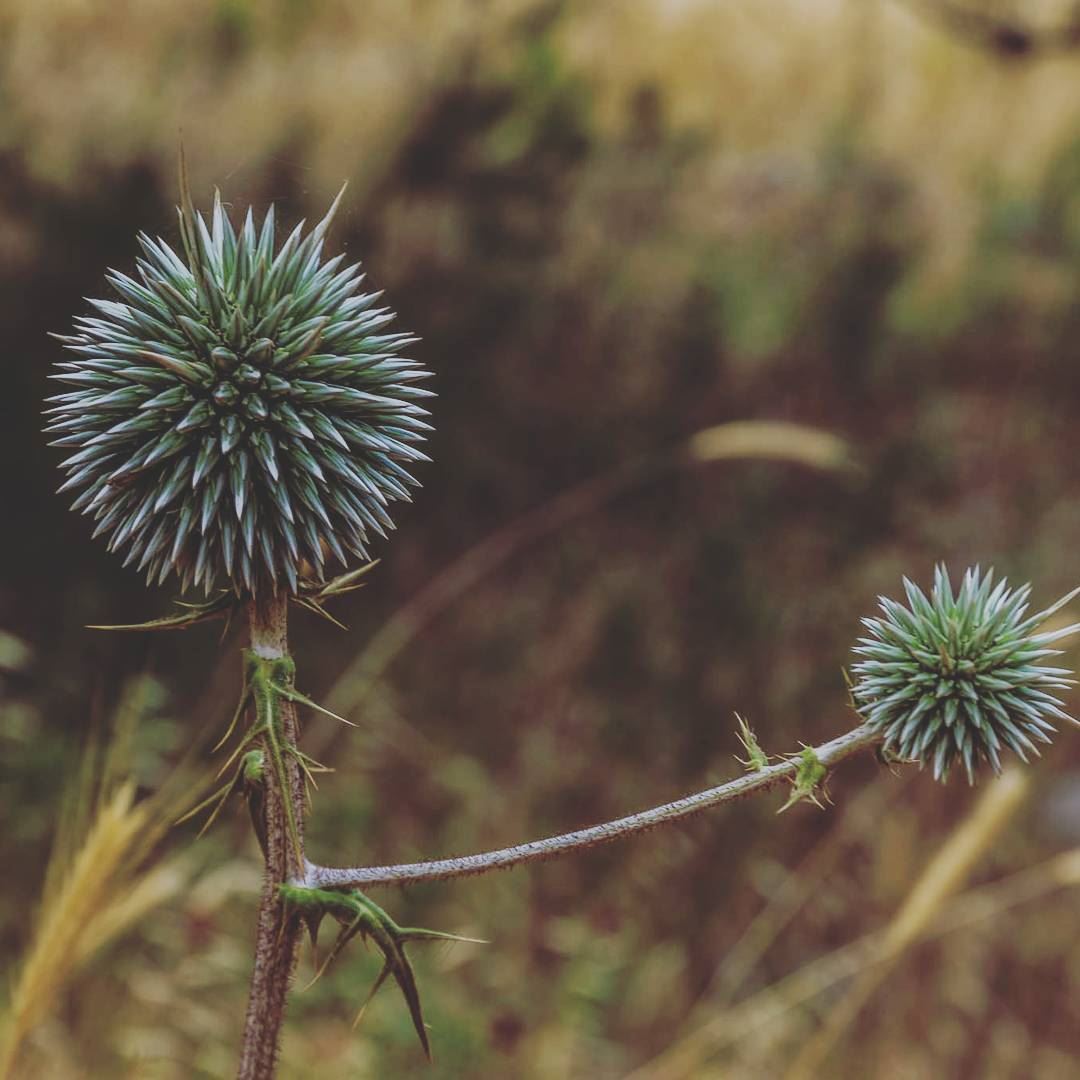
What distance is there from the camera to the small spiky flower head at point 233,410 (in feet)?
3.34

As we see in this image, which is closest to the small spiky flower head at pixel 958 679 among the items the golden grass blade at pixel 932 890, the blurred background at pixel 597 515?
the golden grass blade at pixel 932 890

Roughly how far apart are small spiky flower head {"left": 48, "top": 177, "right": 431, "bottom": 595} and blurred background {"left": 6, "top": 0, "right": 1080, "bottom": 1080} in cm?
171

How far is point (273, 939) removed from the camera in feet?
3.15

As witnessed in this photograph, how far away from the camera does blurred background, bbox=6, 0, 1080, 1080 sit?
3.17 m

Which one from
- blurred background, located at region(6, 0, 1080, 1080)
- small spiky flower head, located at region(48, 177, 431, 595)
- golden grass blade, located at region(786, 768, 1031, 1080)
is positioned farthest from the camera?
blurred background, located at region(6, 0, 1080, 1080)

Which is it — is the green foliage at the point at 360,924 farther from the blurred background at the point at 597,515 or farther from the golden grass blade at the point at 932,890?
the blurred background at the point at 597,515

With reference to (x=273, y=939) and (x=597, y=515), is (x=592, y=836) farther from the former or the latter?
(x=597, y=515)

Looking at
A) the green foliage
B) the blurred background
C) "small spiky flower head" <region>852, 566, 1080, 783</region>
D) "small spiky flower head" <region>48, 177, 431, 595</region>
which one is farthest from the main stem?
the blurred background

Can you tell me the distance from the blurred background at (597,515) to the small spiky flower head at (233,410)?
1714 mm

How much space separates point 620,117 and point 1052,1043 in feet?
13.2

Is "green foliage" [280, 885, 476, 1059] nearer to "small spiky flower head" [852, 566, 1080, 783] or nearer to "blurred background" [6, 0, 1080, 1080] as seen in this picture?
"small spiky flower head" [852, 566, 1080, 783]

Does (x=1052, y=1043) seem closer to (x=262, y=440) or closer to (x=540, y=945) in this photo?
(x=540, y=945)

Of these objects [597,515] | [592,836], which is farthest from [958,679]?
[597,515]

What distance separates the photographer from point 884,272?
15.5 ft
